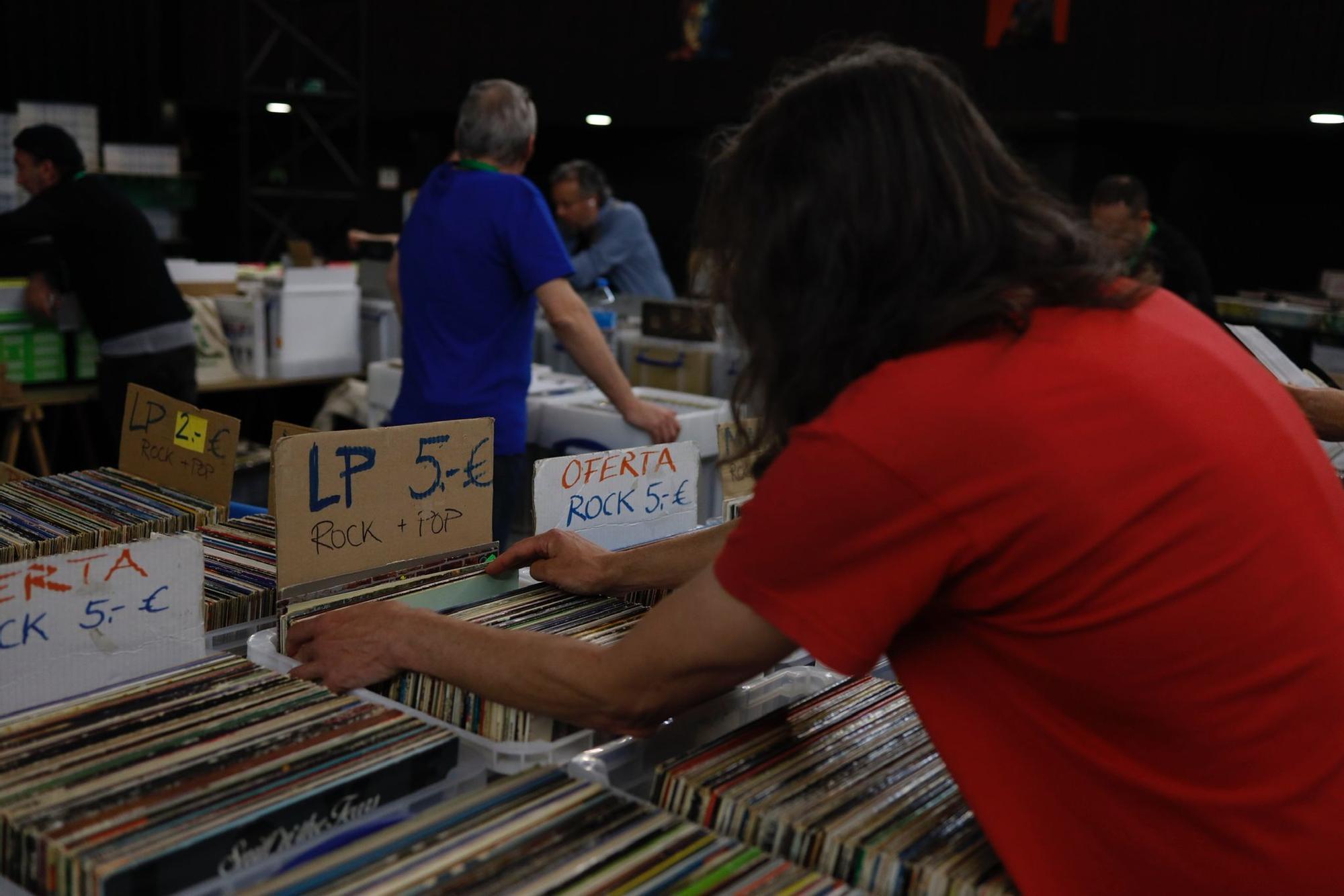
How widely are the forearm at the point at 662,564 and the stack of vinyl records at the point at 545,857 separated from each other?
404 millimetres

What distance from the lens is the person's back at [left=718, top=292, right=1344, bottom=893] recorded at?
0.73 meters

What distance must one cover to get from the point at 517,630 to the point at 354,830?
0.25 meters

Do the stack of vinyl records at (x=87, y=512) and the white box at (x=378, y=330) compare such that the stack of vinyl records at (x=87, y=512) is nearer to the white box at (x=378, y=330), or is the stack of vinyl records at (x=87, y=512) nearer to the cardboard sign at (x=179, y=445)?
the cardboard sign at (x=179, y=445)

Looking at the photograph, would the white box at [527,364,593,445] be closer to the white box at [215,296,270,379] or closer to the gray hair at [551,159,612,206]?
the white box at [215,296,270,379]

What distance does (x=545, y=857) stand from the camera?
2.48 ft

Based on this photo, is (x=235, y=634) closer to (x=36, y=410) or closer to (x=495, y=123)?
(x=495, y=123)

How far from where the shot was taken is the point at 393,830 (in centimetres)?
77

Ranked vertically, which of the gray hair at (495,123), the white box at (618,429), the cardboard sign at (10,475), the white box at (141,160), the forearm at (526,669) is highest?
the white box at (141,160)

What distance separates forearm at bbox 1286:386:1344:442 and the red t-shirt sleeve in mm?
1103

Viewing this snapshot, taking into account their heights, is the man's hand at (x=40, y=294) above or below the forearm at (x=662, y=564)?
above

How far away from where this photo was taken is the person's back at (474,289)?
7.66 feet

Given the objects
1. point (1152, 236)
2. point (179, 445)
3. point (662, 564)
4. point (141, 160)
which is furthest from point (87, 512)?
point (141, 160)

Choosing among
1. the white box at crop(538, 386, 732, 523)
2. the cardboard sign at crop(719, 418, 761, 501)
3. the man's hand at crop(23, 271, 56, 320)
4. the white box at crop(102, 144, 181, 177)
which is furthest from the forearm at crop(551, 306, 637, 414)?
the white box at crop(102, 144, 181, 177)

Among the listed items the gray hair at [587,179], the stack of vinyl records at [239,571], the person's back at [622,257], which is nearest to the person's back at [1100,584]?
the stack of vinyl records at [239,571]
